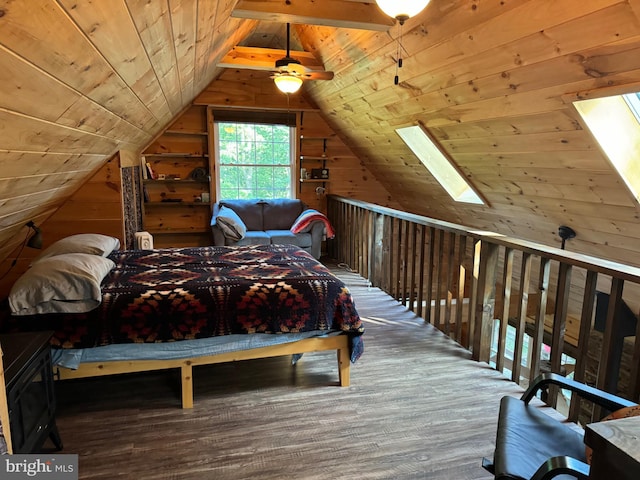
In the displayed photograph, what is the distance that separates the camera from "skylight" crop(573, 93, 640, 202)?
273 cm

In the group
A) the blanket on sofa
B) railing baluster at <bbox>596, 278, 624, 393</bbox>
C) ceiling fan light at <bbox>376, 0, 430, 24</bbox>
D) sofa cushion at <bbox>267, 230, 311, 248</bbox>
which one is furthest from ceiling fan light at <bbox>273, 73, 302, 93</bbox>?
railing baluster at <bbox>596, 278, 624, 393</bbox>

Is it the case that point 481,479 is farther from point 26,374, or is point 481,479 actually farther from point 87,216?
point 87,216

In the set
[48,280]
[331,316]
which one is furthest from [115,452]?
[331,316]

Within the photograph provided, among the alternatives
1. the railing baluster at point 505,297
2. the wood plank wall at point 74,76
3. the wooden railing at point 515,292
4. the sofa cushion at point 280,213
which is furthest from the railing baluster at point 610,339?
the sofa cushion at point 280,213

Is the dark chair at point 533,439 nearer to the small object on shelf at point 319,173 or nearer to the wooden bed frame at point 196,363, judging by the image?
the wooden bed frame at point 196,363

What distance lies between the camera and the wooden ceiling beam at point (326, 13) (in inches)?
120

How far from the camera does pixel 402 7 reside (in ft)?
6.63

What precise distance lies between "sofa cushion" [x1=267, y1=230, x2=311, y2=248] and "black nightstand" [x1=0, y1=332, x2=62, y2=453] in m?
3.60

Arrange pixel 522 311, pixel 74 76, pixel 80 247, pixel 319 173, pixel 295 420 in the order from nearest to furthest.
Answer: pixel 74 76 < pixel 295 420 < pixel 522 311 < pixel 80 247 < pixel 319 173

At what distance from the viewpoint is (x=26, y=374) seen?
1.69m

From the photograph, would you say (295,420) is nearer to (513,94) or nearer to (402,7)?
(402,7)

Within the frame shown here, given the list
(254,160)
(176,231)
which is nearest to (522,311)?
(254,160)

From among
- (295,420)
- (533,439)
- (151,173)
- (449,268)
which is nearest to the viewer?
(533,439)

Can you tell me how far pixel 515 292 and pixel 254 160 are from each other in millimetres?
4111
